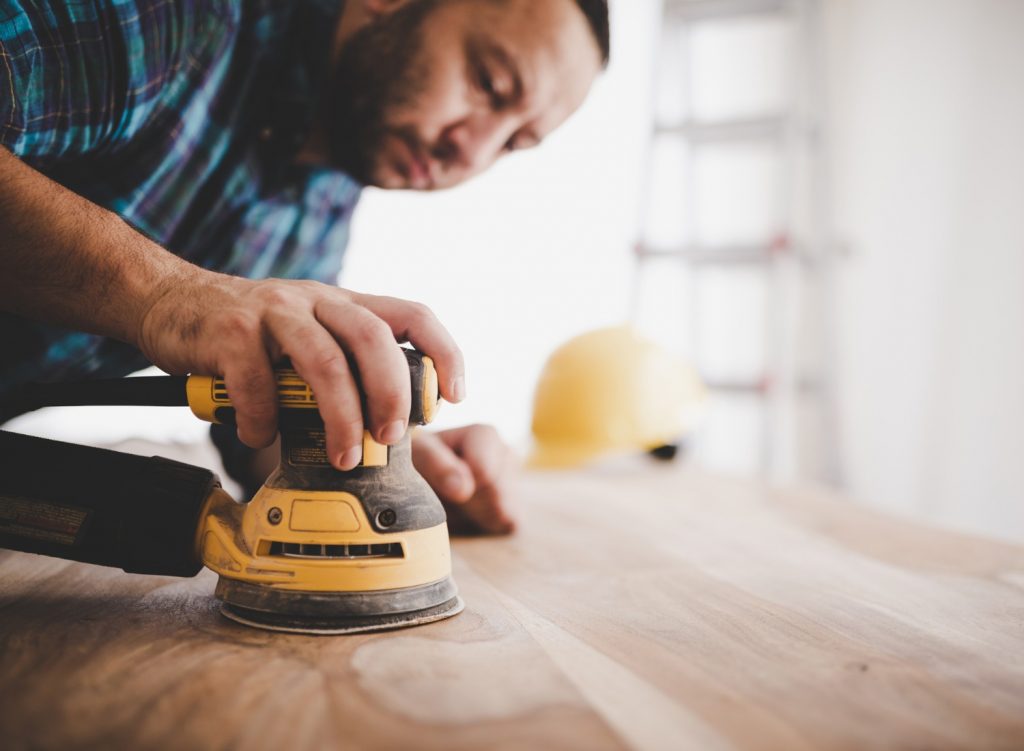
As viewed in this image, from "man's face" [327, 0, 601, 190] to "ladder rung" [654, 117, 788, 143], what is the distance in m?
1.21

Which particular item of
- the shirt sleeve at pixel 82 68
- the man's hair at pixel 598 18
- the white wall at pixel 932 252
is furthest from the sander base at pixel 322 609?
the white wall at pixel 932 252

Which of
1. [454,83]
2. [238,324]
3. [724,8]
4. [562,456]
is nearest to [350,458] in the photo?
[238,324]

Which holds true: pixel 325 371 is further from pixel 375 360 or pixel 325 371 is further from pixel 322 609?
pixel 322 609

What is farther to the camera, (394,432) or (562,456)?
(562,456)

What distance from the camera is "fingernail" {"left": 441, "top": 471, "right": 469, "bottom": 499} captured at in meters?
1.13

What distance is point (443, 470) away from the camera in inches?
44.4

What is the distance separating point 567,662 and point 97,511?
1.64 ft

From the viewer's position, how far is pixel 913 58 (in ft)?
9.73

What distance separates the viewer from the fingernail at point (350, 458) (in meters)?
0.70

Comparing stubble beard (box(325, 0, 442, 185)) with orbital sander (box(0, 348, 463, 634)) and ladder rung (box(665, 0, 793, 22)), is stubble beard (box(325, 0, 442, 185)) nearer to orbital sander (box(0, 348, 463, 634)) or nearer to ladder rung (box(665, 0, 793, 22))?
orbital sander (box(0, 348, 463, 634))

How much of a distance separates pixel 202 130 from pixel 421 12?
56cm

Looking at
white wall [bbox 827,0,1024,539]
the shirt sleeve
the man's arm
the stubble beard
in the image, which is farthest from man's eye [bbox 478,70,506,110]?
white wall [bbox 827,0,1024,539]

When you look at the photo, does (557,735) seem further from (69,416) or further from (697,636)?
(69,416)

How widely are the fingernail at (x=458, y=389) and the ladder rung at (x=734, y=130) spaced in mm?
2287
